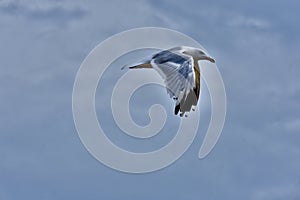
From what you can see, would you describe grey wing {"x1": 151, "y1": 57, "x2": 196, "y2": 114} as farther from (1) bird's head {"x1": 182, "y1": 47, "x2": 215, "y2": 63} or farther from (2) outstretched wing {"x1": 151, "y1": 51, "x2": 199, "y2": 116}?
(1) bird's head {"x1": 182, "y1": 47, "x2": 215, "y2": 63}

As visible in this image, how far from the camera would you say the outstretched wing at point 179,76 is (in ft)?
55.3

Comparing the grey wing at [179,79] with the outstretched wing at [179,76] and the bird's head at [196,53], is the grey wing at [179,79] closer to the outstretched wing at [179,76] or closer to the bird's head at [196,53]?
the outstretched wing at [179,76]

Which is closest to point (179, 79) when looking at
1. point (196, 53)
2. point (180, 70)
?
point (180, 70)

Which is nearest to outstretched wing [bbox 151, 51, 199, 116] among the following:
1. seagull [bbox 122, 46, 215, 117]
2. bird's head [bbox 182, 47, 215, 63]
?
seagull [bbox 122, 46, 215, 117]

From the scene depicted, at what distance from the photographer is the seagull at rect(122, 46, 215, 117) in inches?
664

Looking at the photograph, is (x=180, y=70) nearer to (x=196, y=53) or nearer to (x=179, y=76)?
(x=179, y=76)

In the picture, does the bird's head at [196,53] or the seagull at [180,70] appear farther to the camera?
the bird's head at [196,53]

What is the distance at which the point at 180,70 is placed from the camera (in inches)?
713

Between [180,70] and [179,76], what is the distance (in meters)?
0.43

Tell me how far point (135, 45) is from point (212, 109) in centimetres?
314

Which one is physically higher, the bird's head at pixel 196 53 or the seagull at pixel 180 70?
the bird's head at pixel 196 53

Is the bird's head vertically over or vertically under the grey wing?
over

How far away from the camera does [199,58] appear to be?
19109 mm

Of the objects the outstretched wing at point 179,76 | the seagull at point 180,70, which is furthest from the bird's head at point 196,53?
the outstretched wing at point 179,76
